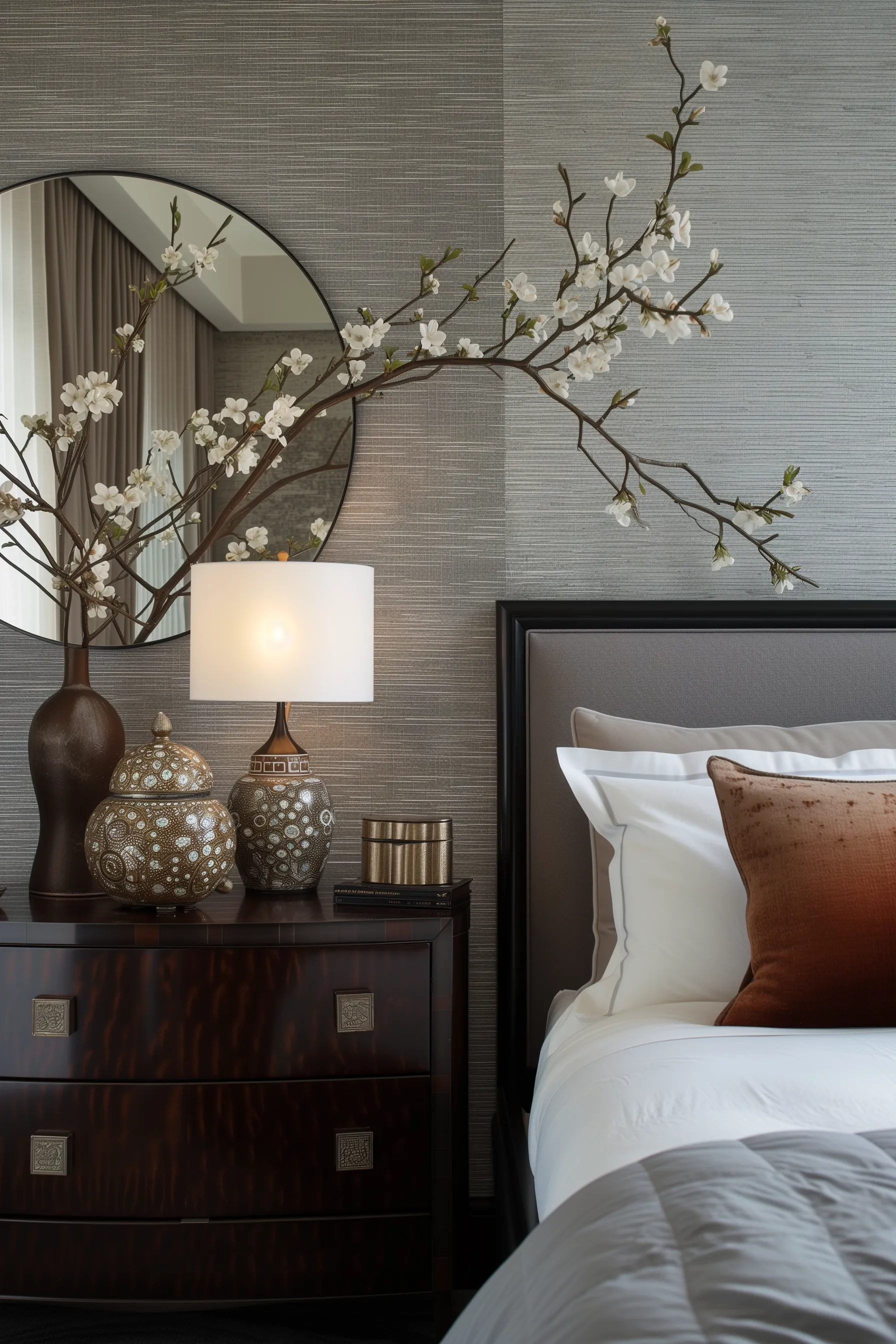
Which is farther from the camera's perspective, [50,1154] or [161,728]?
[161,728]

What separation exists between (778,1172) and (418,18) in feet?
7.38

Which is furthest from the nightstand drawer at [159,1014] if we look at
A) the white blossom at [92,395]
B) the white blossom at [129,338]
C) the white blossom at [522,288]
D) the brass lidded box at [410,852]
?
the white blossom at [522,288]

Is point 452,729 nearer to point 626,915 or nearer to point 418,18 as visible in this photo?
point 626,915

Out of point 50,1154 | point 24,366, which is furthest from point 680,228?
point 50,1154

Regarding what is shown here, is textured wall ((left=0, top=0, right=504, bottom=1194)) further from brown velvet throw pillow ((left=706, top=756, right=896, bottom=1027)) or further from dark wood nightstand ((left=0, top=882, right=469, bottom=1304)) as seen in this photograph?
brown velvet throw pillow ((left=706, top=756, right=896, bottom=1027))

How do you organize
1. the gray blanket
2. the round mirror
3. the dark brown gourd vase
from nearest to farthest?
the gray blanket → the dark brown gourd vase → the round mirror

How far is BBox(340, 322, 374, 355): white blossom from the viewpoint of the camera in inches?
79.5

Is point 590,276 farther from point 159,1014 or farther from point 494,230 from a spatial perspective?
point 159,1014

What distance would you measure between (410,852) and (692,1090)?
2.50 feet

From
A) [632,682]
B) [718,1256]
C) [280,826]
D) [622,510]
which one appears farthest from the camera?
[632,682]

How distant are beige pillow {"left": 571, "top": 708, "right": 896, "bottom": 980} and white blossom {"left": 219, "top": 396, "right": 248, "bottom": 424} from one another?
874 mm

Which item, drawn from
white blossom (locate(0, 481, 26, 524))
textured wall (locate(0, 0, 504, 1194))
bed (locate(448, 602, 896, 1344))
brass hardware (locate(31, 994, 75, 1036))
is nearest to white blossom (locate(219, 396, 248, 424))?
textured wall (locate(0, 0, 504, 1194))

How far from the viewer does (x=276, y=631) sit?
1842mm

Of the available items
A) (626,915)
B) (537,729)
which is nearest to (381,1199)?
(626,915)
